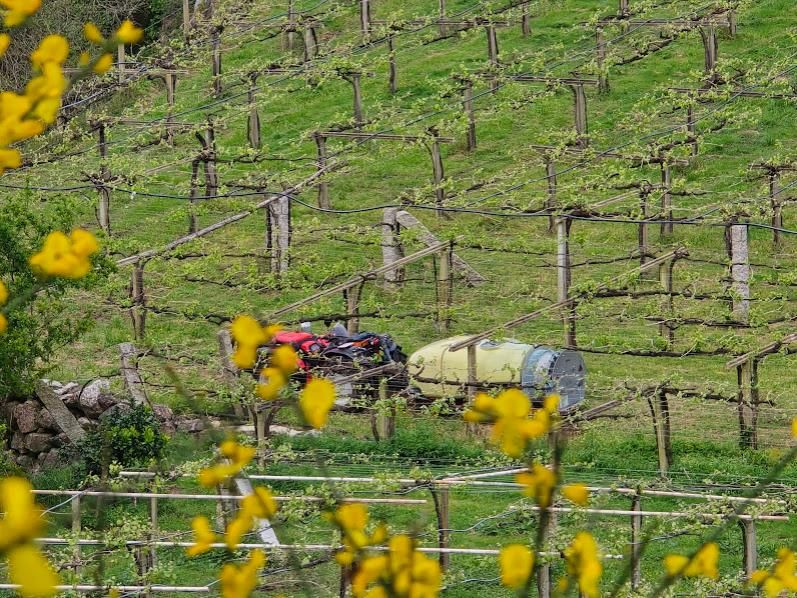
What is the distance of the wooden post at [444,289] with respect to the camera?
51.3ft

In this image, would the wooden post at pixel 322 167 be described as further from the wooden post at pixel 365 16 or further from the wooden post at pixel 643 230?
the wooden post at pixel 365 16

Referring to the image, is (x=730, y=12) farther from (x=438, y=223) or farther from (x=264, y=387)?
(x=264, y=387)

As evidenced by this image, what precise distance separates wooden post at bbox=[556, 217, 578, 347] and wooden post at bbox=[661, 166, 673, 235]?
1863 mm

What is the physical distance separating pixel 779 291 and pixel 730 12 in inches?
330

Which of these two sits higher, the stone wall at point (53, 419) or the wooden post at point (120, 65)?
the wooden post at point (120, 65)

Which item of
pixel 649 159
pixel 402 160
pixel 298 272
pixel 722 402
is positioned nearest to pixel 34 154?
pixel 402 160

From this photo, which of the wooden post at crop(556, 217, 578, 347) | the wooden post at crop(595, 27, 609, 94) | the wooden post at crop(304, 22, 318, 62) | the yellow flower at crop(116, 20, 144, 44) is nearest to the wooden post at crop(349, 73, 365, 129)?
the wooden post at crop(304, 22, 318, 62)

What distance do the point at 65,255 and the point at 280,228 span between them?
50.6 ft

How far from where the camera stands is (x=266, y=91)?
23.4 m

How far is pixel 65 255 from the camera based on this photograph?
2158 millimetres

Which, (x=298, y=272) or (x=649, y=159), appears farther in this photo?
(x=649, y=159)

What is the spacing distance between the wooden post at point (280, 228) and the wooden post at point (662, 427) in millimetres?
5834

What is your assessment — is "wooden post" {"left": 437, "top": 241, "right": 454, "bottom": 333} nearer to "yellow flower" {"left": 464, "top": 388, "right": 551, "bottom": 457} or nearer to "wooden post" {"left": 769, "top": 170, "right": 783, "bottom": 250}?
"wooden post" {"left": 769, "top": 170, "right": 783, "bottom": 250}

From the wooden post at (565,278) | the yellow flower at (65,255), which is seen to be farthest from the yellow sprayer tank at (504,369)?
the yellow flower at (65,255)
